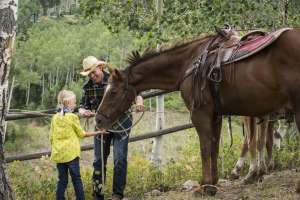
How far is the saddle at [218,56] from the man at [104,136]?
721 mm

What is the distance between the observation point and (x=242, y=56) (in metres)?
5.05

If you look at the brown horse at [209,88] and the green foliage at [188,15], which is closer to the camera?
the brown horse at [209,88]

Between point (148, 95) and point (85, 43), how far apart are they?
57.0 m

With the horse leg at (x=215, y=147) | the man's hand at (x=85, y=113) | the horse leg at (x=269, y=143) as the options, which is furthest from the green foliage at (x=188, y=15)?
the man's hand at (x=85, y=113)

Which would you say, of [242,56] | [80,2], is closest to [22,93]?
[80,2]

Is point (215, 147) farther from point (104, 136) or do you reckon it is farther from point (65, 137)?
point (65, 137)

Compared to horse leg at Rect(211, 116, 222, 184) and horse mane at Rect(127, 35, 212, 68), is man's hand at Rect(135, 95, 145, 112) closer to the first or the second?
horse mane at Rect(127, 35, 212, 68)

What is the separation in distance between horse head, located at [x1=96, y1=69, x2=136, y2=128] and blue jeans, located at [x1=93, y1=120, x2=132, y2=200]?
177mm

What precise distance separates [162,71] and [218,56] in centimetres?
72

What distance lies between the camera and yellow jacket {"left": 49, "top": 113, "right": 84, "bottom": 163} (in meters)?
5.11

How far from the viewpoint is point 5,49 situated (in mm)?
4164

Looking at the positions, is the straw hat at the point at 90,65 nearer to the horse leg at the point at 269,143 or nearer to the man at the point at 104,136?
the man at the point at 104,136

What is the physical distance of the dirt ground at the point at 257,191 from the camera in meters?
5.42

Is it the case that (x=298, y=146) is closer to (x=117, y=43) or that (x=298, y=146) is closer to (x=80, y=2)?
(x=80, y=2)
